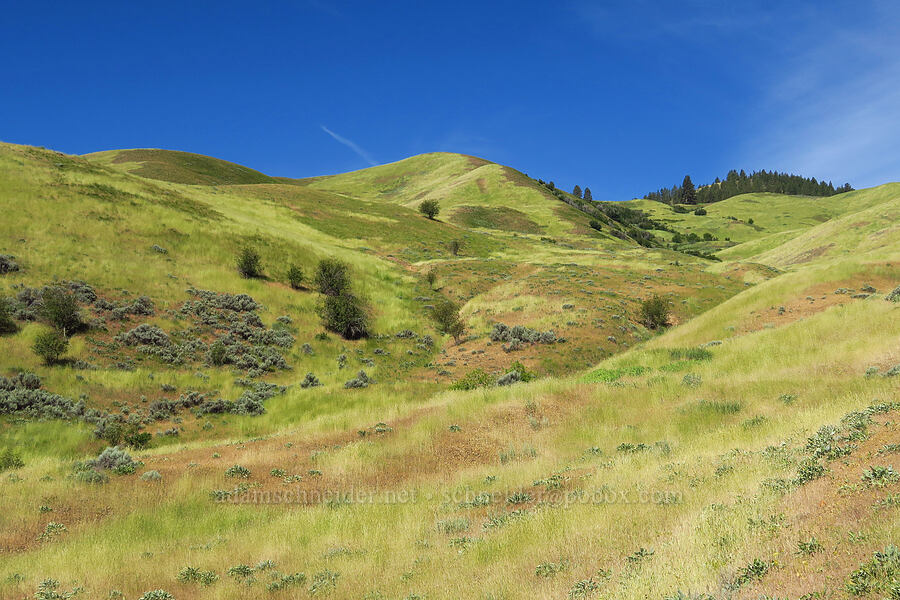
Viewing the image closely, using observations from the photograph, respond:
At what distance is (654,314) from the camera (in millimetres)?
31750

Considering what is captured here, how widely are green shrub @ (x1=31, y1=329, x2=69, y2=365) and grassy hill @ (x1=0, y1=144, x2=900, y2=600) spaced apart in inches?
21.4

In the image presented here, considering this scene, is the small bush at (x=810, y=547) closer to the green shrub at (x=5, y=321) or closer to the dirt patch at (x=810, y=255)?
the green shrub at (x=5, y=321)

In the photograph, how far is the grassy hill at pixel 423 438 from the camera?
208 inches

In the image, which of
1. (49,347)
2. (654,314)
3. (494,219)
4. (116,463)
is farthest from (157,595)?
(494,219)

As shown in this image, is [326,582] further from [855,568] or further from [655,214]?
[655,214]

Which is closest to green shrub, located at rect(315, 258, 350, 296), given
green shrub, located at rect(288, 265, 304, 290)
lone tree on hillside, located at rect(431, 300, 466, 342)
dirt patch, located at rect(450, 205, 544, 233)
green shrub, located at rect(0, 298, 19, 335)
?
green shrub, located at rect(288, 265, 304, 290)

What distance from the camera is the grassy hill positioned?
5.29 metres

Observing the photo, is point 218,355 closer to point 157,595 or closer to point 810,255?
point 157,595

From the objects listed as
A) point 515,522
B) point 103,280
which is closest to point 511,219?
point 103,280

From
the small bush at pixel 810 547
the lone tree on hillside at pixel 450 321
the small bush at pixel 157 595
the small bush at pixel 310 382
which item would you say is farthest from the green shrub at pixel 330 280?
the small bush at pixel 810 547

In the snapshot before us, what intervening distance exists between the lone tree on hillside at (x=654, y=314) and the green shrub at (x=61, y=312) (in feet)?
113

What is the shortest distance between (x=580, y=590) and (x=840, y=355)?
13.6m

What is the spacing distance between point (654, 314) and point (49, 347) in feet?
113

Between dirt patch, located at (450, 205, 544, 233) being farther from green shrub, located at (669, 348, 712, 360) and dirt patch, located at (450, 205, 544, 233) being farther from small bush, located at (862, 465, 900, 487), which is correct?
small bush, located at (862, 465, 900, 487)
